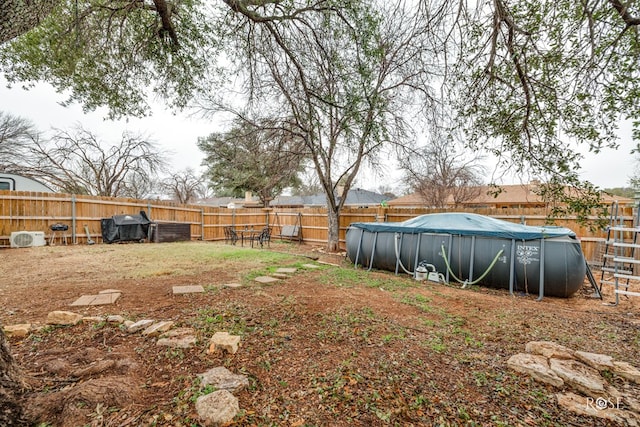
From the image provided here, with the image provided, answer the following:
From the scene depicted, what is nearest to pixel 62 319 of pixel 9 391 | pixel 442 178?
pixel 9 391

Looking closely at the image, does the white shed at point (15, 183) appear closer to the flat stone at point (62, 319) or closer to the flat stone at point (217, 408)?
the flat stone at point (62, 319)

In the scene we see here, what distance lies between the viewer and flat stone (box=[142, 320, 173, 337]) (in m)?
2.19

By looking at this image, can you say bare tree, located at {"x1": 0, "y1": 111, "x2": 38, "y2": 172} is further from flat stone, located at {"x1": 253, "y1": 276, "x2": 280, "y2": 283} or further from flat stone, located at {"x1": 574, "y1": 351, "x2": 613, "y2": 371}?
flat stone, located at {"x1": 574, "y1": 351, "x2": 613, "y2": 371}

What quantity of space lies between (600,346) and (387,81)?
24.1ft

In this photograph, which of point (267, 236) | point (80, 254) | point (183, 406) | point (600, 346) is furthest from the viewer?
point (267, 236)

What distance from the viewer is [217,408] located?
1382 millimetres

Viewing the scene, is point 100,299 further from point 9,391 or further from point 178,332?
point 9,391

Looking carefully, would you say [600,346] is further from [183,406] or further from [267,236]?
[267,236]

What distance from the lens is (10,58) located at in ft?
11.7

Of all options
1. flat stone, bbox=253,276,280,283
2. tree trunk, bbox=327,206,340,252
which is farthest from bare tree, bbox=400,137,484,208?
flat stone, bbox=253,276,280,283

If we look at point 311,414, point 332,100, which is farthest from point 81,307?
point 332,100

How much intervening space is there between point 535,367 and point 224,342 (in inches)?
92.1

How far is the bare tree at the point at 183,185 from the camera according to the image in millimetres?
19719

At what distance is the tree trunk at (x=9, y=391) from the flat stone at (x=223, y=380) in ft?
2.55
